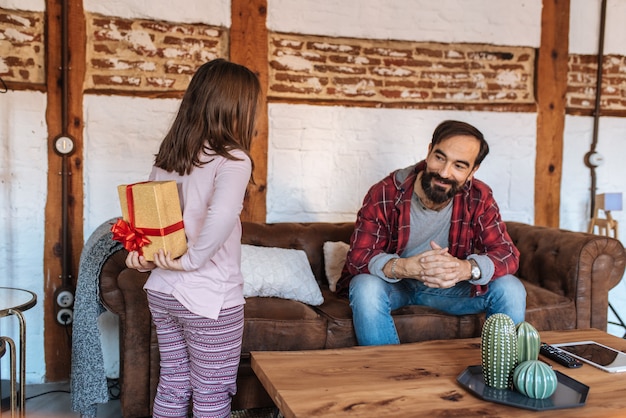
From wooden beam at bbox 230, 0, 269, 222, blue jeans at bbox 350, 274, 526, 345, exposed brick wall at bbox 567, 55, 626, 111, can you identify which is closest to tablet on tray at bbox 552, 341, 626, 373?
blue jeans at bbox 350, 274, 526, 345

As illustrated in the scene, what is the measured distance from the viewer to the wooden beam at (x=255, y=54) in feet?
11.2

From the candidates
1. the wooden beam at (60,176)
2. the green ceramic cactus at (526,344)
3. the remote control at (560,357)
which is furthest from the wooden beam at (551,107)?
the wooden beam at (60,176)

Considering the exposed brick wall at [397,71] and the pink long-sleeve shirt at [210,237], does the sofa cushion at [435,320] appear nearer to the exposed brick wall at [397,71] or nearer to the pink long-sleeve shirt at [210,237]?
the pink long-sleeve shirt at [210,237]

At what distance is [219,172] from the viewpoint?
5.87 ft

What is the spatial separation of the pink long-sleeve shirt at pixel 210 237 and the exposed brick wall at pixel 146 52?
1.55m

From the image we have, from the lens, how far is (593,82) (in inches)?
158

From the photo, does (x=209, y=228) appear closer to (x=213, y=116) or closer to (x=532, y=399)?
(x=213, y=116)

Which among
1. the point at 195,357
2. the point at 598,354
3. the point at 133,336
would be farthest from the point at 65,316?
the point at 598,354

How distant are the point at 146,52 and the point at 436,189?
1726 millimetres

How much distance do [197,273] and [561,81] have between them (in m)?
3.01

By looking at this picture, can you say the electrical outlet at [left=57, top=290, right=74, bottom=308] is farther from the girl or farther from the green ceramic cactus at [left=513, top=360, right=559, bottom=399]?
the green ceramic cactus at [left=513, top=360, right=559, bottom=399]

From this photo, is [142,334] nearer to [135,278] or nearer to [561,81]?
[135,278]

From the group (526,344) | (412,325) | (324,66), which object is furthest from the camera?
(324,66)

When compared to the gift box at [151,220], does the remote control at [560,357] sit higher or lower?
lower
